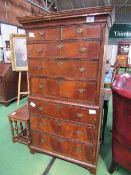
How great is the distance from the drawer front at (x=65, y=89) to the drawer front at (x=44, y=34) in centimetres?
45

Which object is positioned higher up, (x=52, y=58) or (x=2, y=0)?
(x=2, y=0)

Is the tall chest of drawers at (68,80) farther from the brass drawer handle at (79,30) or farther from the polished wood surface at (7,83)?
the polished wood surface at (7,83)

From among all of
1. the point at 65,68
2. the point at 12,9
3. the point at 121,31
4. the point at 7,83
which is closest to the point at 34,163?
the point at 65,68

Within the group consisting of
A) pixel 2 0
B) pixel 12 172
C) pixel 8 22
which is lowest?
pixel 12 172

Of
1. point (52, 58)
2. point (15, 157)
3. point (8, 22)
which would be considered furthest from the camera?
point (8, 22)

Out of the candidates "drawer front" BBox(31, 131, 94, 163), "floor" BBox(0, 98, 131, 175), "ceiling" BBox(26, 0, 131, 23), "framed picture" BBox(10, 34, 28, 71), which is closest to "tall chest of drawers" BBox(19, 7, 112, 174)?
"drawer front" BBox(31, 131, 94, 163)

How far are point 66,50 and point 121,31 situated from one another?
9.41 m

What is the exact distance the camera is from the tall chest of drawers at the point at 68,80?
4.61 feet

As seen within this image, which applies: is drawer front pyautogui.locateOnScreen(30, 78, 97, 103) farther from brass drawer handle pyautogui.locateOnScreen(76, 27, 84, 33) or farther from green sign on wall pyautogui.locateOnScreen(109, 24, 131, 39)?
green sign on wall pyautogui.locateOnScreen(109, 24, 131, 39)

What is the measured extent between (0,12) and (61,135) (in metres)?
3.80

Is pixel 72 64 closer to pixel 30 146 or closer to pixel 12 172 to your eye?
pixel 30 146

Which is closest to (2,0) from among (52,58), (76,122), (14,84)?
(14,84)

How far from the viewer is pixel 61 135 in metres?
1.82

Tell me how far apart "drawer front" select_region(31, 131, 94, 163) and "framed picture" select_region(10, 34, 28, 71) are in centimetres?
197
